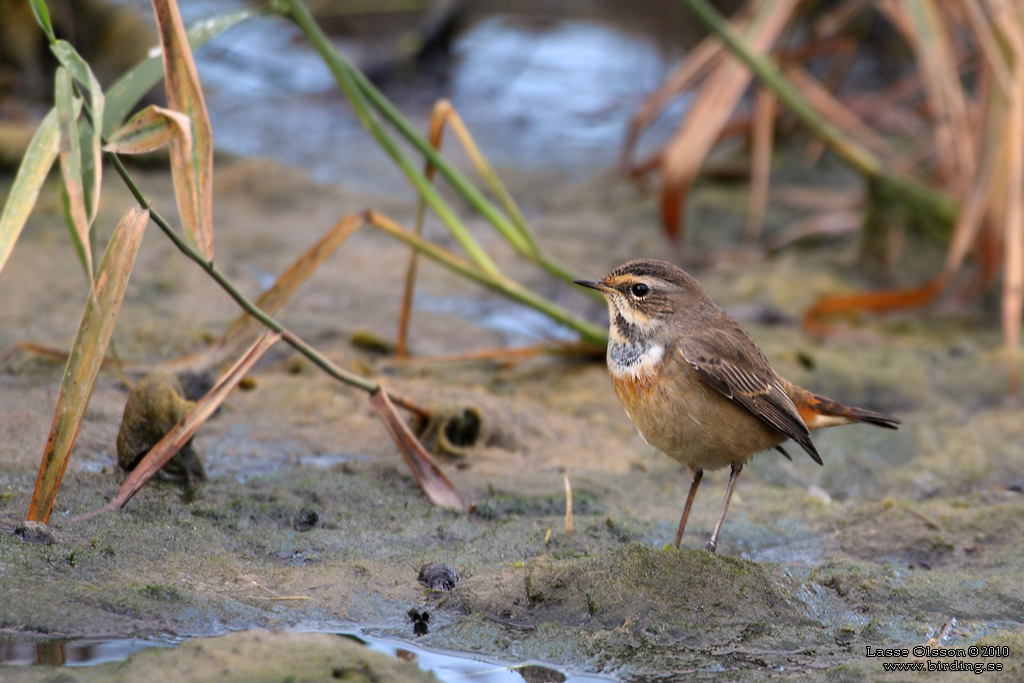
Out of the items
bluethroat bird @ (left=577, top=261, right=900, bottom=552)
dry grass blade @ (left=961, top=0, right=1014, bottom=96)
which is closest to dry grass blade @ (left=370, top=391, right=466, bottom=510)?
bluethroat bird @ (left=577, top=261, right=900, bottom=552)

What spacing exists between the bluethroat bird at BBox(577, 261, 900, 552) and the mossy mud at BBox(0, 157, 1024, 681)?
0.43m

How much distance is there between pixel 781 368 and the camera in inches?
242

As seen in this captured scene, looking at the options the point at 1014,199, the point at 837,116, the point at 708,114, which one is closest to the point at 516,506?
the point at 1014,199

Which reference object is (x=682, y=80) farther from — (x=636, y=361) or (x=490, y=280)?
(x=636, y=361)

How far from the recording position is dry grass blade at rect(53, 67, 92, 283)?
3.23 meters

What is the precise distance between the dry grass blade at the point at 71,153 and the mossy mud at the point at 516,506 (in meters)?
1.06

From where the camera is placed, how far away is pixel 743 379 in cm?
412

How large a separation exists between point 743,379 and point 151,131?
7.92ft

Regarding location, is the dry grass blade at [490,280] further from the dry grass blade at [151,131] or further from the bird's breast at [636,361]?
the dry grass blade at [151,131]

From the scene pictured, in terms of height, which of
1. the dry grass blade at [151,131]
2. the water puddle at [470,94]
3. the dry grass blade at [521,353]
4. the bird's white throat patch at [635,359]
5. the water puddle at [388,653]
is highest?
the water puddle at [470,94]

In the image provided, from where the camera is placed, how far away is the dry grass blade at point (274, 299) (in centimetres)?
470

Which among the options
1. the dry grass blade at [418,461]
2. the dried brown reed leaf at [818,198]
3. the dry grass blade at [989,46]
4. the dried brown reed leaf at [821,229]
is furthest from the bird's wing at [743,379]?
the dried brown reed leaf at [818,198]

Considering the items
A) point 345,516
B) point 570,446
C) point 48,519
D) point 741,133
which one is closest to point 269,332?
point 345,516

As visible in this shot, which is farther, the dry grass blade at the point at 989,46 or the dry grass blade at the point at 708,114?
the dry grass blade at the point at 708,114
